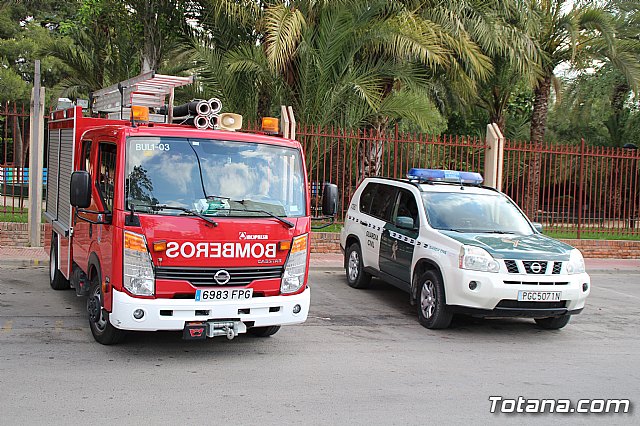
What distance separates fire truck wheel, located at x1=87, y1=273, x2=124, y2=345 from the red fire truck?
0.04 ft

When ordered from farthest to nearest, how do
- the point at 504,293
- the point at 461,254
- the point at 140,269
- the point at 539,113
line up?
the point at 539,113, the point at 461,254, the point at 504,293, the point at 140,269

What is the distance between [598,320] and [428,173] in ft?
10.3

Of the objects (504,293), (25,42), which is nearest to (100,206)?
(504,293)

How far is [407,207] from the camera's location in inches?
382

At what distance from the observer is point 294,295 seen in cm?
687

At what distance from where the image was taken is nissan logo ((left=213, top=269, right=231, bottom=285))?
6.41 metres

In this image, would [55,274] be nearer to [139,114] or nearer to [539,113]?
[139,114]

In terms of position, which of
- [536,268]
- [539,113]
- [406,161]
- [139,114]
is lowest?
[536,268]

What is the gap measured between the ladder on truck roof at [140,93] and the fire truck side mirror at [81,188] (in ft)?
6.79

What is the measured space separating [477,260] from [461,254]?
19 centimetres

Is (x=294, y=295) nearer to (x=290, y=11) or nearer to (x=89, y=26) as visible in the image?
(x=290, y=11)

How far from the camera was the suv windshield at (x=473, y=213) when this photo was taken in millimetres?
9062

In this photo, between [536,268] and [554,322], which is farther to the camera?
[554,322]

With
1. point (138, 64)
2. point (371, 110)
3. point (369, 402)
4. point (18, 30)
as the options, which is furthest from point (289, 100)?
point (18, 30)
